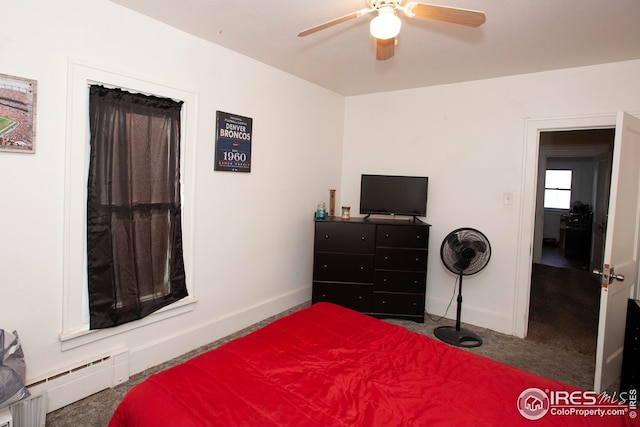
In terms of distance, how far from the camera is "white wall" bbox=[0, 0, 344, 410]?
1.98 metres

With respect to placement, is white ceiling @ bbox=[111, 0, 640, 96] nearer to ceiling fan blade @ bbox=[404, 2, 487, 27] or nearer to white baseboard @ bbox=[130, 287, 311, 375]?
ceiling fan blade @ bbox=[404, 2, 487, 27]

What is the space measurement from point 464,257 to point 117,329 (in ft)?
9.47

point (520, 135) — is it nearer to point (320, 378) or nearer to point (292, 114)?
point (292, 114)

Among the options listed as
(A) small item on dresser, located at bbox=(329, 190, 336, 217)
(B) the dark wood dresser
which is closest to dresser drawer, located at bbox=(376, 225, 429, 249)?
(B) the dark wood dresser

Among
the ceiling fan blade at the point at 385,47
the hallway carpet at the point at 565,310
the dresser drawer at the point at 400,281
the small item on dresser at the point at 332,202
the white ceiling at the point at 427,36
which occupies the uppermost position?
the white ceiling at the point at 427,36

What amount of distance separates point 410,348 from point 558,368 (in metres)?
1.79

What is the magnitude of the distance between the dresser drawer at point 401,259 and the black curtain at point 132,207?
191 cm

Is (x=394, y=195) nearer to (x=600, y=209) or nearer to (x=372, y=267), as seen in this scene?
(x=372, y=267)

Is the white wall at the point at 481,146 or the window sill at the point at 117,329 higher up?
the white wall at the point at 481,146

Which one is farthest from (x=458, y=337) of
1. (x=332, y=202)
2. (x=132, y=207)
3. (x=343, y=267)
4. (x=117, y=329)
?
(x=132, y=207)

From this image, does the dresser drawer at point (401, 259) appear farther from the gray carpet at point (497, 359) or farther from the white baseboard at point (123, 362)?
the white baseboard at point (123, 362)

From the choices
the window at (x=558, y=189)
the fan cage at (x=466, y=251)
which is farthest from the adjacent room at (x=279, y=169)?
the window at (x=558, y=189)

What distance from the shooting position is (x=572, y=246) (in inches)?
306

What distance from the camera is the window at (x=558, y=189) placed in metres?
8.78
